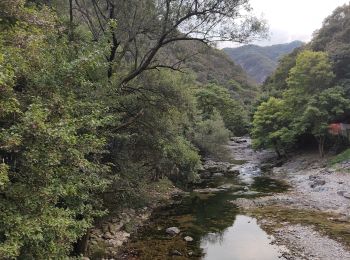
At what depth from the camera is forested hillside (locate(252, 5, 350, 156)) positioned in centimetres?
4138

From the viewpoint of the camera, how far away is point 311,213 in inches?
907

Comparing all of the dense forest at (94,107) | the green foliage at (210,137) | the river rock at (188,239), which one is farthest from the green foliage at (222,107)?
the river rock at (188,239)

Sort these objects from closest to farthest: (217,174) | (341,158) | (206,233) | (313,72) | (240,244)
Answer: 1. (240,244)
2. (206,233)
3. (341,158)
4. (217,174)
5. (313,72)

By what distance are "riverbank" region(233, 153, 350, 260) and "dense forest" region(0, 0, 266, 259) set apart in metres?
7.00

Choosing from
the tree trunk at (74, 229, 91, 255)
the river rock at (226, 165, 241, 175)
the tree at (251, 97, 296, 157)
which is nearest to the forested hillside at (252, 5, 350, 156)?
the tree at (251, 97, 296, 157)

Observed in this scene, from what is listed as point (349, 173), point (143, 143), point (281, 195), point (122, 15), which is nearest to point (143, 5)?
point (122, 15)

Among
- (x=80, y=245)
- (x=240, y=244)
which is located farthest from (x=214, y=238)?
(x=80, y=245)

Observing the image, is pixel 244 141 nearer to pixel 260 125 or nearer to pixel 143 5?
pixel 260 125

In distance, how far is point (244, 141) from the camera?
74.5m

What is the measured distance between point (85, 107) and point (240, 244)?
11406mm

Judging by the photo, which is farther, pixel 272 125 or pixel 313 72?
pixel 272 125

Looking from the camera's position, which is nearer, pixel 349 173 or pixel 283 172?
pixel 349 173

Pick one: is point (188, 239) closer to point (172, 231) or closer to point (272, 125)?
point (172, 231)

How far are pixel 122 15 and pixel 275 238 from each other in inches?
542
